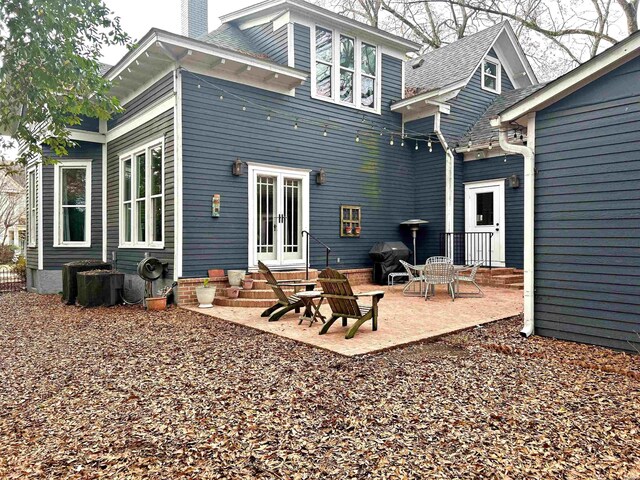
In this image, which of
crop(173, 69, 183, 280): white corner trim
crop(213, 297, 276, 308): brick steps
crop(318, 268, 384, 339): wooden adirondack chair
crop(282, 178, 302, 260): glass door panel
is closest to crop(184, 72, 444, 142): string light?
crop(173, 69, 183, 280): white corner trim

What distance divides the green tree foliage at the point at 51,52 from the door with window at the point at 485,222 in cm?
901

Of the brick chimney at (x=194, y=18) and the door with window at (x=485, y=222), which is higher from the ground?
the brick chimney at (x=194, y=18)

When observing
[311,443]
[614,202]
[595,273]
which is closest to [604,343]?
[595,273]

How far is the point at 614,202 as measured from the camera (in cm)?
504

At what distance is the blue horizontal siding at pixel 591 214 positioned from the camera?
4.93 meters

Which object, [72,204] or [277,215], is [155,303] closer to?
[277,215]

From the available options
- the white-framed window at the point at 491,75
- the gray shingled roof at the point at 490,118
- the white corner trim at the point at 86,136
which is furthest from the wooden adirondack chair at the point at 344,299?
the white-framed window at the point at 491,75

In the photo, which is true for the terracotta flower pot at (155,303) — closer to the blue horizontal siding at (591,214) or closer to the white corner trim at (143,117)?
the white corner trim at (143,117)

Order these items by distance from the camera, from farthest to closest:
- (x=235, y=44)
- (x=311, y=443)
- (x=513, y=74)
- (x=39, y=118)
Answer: (x=513, y=74) → (x=235, y=44) → (x=39, y=118) → (x=311, y=443)

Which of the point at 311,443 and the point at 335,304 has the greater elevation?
the point at 335,304

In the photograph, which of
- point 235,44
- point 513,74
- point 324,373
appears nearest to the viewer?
point 324,373

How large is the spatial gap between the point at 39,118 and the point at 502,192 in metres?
9.92

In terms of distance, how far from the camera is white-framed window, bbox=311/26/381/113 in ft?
34.1

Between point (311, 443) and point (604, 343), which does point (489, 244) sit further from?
point (311, 443)
